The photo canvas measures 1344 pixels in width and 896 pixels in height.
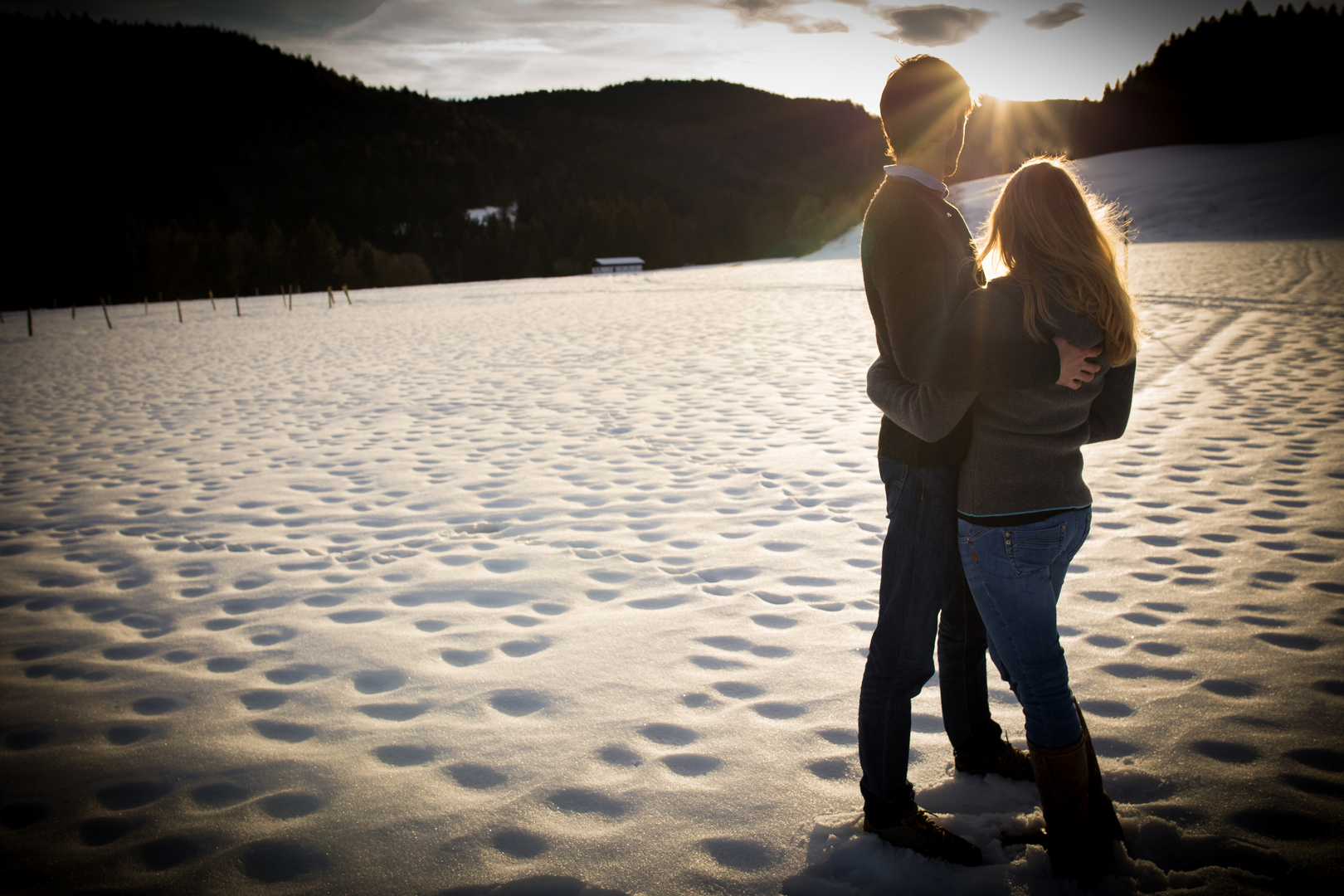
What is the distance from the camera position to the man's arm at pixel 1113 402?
185 centimetres

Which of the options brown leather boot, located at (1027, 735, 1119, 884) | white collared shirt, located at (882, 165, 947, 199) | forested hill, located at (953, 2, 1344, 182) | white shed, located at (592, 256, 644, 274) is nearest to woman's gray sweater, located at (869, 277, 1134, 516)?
white collared shirt, located at (882, 165, 947, 199)

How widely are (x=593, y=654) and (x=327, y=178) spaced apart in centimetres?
12665

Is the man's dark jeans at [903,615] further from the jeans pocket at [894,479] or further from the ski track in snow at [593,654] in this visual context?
the ski track in snow at [593,654]

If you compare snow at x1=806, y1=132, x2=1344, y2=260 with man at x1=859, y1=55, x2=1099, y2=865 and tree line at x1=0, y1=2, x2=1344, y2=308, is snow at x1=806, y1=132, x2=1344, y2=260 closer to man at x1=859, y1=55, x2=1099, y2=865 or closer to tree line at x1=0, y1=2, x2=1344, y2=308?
tree line at x1=0, y1=2, x2=1344, y2=308

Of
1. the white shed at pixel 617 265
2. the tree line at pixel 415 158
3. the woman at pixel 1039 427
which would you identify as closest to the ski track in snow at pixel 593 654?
the woman at pixel 1039 427

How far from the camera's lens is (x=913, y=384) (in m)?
1.85

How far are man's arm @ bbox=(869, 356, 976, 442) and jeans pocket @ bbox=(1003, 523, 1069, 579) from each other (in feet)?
1.08

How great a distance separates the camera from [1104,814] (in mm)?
1973

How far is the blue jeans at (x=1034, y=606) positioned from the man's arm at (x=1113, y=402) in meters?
0.25

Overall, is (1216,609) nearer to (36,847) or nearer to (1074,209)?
(1074,209)

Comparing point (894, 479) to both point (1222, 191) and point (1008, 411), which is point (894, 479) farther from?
point (1222, 191)

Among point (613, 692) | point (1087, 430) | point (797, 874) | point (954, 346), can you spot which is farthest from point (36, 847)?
point (1087, 430)

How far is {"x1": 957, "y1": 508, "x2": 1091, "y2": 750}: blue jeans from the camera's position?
1786 mm

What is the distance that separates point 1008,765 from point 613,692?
1566mm
